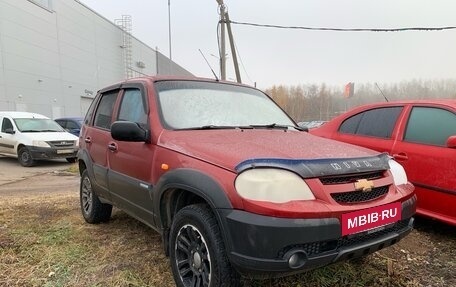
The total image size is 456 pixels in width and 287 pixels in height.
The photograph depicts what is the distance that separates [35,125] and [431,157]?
12.8 m

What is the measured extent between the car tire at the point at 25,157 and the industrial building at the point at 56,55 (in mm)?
9934

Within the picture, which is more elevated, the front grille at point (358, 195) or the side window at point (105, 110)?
the side window at point (105, 110)

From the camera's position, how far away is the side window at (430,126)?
159 inches

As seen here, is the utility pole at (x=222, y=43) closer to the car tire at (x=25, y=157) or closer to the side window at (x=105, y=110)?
the car tire at (x=25, y=157)

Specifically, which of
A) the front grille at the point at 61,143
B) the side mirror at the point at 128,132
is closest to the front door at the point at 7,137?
the front grille at the point at 61,143

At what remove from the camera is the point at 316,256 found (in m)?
2.32

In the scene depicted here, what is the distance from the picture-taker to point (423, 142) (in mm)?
4164

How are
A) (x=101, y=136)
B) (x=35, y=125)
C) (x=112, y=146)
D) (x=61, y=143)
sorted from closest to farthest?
(x=112, y=146) → (x=101, y=136) → (x=61, y=143) → (x=35, y=125)

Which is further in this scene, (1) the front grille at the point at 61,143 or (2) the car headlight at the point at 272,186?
(1) the front grille at the point at 61,143

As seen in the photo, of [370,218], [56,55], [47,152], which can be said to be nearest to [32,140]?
[47,152]

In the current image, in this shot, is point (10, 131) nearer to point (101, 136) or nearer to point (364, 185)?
point (101, 136)

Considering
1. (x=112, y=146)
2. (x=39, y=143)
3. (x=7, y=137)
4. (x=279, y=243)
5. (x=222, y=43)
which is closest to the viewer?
(x=279, y=243)

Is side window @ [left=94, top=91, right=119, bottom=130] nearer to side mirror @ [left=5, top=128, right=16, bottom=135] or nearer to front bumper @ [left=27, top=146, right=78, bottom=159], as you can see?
front bumper @ [left=27, top=146, right=78, bottom=159]

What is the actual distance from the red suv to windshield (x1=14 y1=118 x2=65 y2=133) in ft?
35.2
